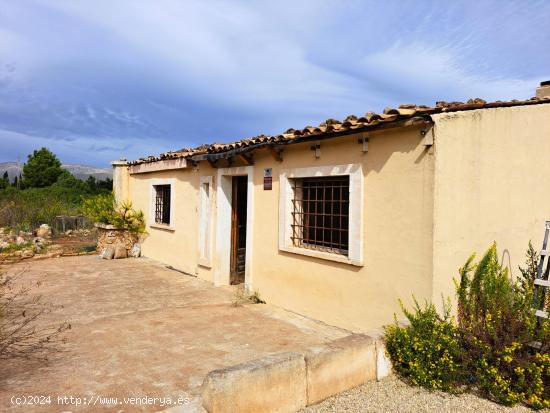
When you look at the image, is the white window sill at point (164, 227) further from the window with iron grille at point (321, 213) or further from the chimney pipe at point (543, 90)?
the chimney pipe at point (543, 90)

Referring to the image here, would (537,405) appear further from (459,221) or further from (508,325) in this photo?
(459,221)

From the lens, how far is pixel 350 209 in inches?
198

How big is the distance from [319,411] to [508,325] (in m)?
2.02

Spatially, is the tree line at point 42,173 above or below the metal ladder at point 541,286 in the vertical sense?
above

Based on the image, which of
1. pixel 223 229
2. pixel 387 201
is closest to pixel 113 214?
pixel 223 229

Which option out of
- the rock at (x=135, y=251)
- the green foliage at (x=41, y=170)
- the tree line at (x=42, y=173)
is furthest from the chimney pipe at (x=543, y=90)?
the green foliage at (x=41, y=170)

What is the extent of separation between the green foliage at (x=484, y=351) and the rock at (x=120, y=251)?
9.15 meters

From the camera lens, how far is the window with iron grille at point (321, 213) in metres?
5.50

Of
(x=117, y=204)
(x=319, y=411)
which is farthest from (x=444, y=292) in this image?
(x=117, y=204)

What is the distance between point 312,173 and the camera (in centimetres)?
562

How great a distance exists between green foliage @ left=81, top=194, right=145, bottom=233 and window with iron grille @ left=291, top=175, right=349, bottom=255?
689cm

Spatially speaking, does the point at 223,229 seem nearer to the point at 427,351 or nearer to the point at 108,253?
the point at 108,253

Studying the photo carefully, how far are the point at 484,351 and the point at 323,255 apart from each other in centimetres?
237

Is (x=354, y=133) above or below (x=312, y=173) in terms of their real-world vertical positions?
above
